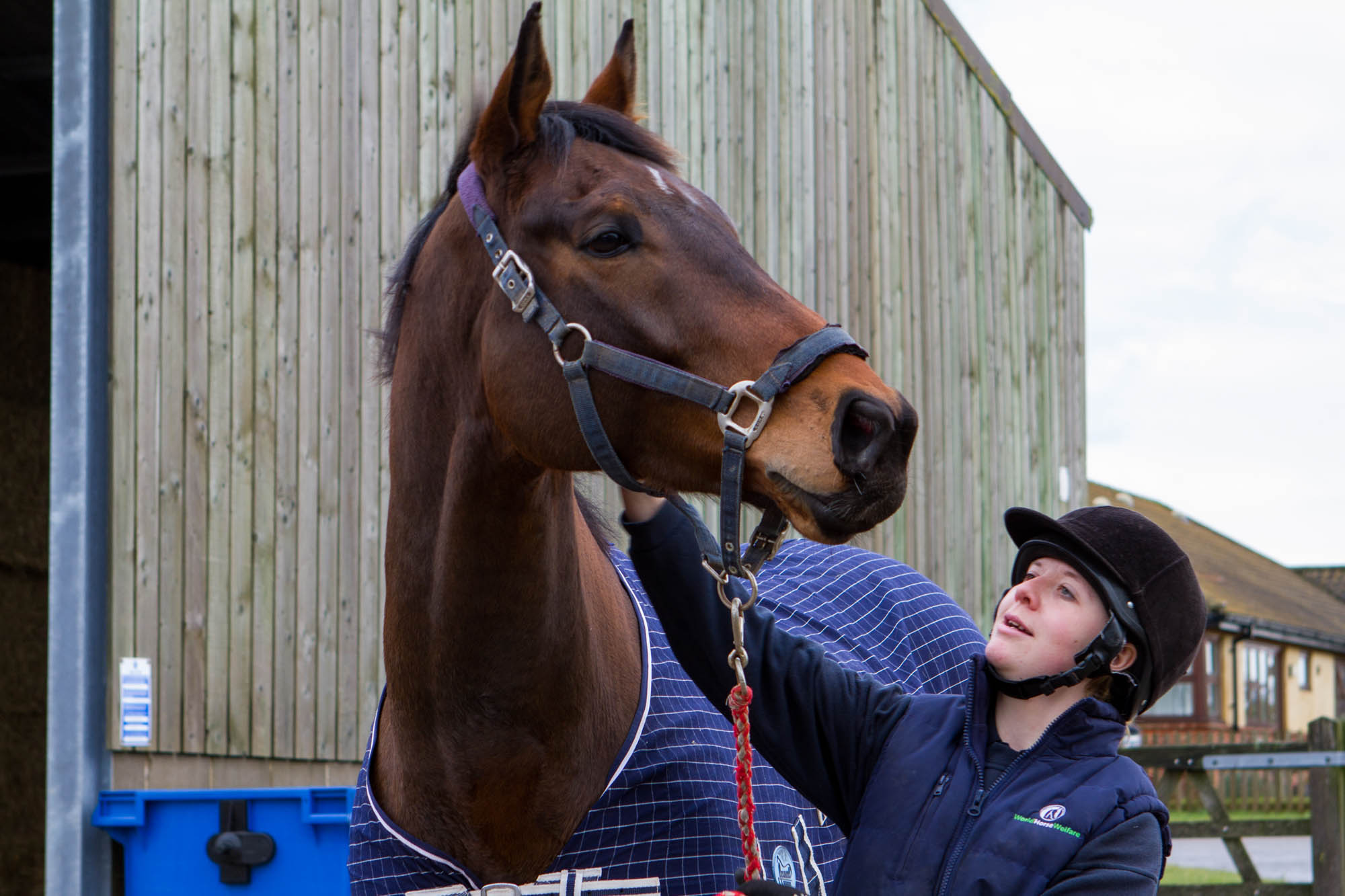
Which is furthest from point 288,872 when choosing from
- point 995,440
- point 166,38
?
point 995,440

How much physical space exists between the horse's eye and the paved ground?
31.7 ft

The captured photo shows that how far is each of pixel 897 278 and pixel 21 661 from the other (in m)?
4.96

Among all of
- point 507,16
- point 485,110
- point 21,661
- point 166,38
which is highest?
point 507,16

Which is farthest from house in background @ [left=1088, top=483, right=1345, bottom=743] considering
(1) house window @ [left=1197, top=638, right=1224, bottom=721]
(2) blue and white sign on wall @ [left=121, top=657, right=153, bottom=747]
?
(2) blue and white sign on wall @ [left=121, top=657, right=153, bottom=747]

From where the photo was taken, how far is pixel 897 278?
766 centimetres

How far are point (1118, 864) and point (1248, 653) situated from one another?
2854cm

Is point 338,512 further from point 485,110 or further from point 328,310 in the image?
point 485,110

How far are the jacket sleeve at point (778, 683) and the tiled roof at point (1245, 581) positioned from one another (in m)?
25.7

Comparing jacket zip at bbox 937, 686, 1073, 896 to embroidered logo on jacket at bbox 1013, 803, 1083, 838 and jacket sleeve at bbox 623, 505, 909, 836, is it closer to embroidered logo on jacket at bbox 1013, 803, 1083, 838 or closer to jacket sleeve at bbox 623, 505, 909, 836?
embroidered logo on jacket at bbox 1013, 803, 1083, 838

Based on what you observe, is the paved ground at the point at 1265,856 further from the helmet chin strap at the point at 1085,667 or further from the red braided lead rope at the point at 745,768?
the red braided lead rope at the point at 745,768

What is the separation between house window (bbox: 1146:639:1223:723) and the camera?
2648cm

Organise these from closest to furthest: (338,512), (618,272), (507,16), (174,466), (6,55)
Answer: (618,272) < (174,466) < (338,512) < (507,16) < (6,55)

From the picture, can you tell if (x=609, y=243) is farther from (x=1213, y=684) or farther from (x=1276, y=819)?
(x=1213, y=684)

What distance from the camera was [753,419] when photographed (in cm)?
190
